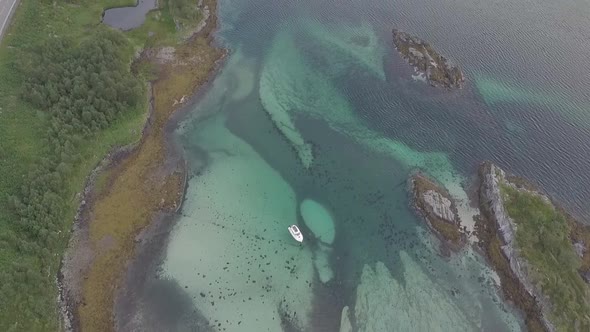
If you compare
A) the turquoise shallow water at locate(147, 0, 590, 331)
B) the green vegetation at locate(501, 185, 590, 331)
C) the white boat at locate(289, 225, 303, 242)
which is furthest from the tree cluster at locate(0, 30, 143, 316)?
the green vegetation at locate(501, 185, 590, 331)

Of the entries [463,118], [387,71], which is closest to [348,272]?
[463,118]

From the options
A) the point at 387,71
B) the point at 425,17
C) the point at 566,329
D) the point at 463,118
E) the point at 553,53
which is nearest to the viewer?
the point at 566,329

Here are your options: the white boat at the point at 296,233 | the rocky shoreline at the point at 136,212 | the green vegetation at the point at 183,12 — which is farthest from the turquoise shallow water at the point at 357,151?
the green vegetation at the point at 183,12

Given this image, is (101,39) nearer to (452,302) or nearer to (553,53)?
(452,302)

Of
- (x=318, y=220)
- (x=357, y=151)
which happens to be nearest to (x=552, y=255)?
(x=318, y=220)

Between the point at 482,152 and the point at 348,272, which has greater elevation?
the point at 482,152

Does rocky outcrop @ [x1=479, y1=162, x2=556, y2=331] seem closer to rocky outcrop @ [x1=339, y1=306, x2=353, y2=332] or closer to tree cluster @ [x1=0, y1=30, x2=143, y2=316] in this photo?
rocky outcrop @ [x1=339, y1=306, x2=353, y2=332]

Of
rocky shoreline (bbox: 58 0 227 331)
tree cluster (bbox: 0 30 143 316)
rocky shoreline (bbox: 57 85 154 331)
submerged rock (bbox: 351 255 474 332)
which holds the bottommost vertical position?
rocky shoreline (bbox: 57 85 154 331)

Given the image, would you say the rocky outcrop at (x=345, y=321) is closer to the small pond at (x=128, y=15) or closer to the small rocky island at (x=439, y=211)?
the small rocky island at (x=439, y=211)
